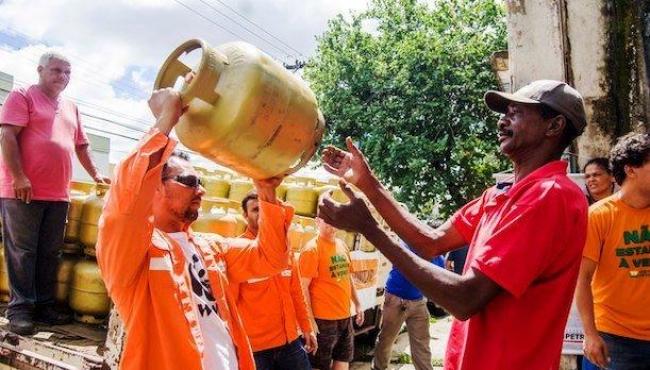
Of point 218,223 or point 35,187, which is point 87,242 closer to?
point 35,187

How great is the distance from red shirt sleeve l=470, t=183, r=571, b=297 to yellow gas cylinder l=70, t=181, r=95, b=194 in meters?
3.74

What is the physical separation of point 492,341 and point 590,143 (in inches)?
109

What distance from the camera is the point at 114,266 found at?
6.60ft

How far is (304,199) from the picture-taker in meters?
6.44

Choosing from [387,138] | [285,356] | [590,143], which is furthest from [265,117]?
[387,138]

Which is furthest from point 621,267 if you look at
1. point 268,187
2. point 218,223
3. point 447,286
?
point 218,223

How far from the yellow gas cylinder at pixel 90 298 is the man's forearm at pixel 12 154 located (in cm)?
87

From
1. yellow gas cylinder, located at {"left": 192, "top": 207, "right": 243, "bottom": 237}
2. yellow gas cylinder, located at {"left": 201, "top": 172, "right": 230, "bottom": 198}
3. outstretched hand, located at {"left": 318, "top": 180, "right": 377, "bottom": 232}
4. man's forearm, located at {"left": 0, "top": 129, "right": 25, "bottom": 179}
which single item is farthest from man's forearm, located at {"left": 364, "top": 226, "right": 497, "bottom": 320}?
yellow gas cylinder, located at {"left": 201, "top": 172, "right": 230, "bottom": 198}

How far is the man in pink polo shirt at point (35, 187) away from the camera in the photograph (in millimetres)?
3619

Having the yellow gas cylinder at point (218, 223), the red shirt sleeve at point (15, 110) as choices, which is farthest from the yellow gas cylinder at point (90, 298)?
the red shirt sleeve at point (15, 110)

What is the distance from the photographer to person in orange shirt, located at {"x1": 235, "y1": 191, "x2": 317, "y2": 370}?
3766mm

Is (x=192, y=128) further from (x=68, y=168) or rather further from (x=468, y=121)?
(x=468, y=121)

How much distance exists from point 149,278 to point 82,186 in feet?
9.10

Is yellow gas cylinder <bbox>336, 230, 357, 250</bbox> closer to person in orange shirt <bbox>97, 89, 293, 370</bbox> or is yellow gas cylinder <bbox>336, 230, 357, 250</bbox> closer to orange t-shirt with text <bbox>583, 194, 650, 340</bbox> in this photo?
orange t-shirt with text <bbox>583, 194, 650, 340</bbox>
